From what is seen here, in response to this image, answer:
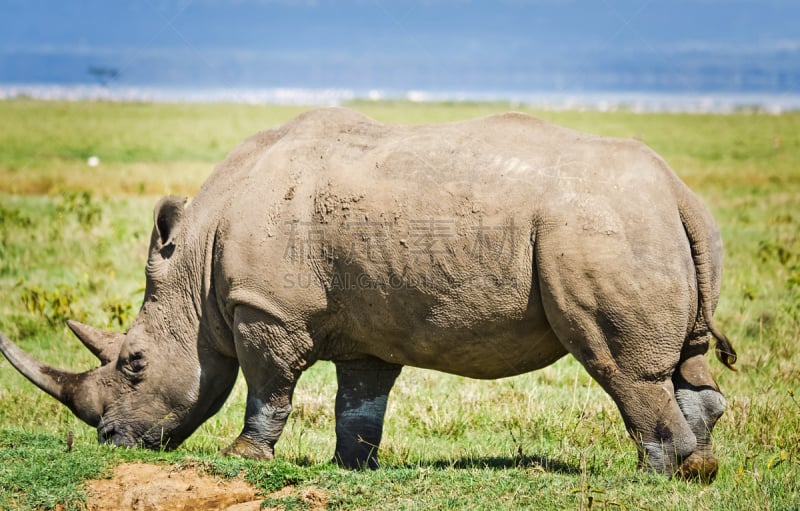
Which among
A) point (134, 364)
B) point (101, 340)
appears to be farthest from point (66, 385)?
point (134, 364)

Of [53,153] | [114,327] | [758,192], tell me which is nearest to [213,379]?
[114,327]

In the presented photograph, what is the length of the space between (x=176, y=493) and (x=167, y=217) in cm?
179

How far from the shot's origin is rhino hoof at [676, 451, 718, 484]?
232 inches

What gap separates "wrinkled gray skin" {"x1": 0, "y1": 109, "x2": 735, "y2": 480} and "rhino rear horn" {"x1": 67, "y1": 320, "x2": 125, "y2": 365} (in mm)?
13

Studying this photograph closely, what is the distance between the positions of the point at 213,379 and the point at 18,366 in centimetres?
124

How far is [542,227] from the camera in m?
5.61

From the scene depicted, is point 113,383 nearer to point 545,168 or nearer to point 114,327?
point 545,168

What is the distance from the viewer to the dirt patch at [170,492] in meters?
5.84

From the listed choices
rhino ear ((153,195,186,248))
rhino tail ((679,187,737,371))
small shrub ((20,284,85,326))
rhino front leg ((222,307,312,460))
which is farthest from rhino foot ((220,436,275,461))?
small shrub ((20,284,85,326))

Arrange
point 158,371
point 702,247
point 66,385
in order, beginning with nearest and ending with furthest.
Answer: point 702,247 < point 158,371 < point 66,385

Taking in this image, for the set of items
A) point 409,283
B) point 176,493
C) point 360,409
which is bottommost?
point 176,493

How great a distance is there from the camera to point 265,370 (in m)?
6.41

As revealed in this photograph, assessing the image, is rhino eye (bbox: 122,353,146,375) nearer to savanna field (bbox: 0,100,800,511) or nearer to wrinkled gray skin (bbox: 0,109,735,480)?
wrinkled gray skin (bbox: 0,109,735,480)

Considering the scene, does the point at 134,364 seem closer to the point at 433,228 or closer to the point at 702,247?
the point at 433,228
